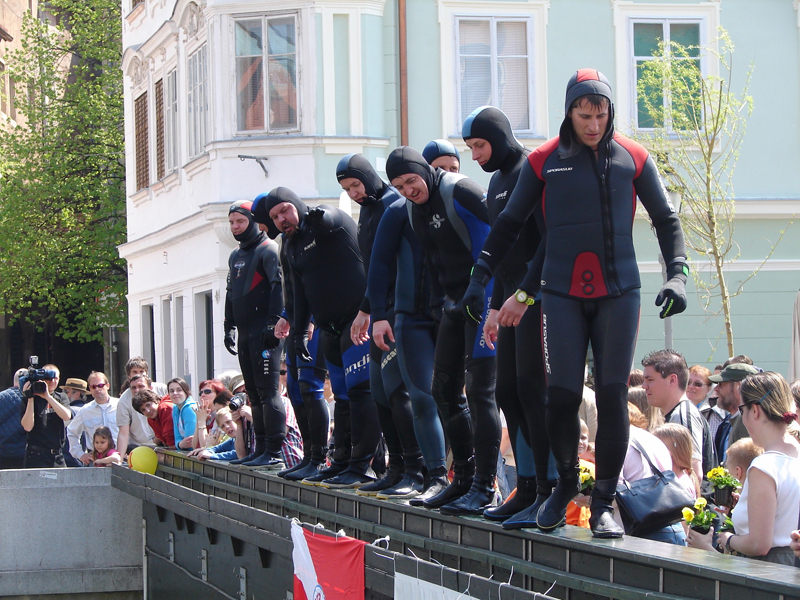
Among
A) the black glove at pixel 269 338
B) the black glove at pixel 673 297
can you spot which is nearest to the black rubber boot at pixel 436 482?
the black glove at pixel 673 297

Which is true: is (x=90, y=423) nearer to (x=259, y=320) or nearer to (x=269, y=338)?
(x=259, y=320)

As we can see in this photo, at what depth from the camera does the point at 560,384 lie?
17.4 feet

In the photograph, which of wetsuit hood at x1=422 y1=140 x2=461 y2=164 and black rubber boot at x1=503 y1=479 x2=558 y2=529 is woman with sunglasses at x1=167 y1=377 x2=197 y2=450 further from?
black rubber boot at x1=503 y1=479 x2=558 y2=529

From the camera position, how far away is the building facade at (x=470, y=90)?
1989cm

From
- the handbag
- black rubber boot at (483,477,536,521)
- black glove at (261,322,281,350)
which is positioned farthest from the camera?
black glove at (261,322,281,350)

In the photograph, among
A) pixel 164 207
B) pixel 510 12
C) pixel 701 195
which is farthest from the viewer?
pixel 164 207

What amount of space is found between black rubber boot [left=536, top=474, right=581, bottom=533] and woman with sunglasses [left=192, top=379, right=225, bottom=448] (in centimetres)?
680

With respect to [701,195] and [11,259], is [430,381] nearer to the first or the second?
[701,195]

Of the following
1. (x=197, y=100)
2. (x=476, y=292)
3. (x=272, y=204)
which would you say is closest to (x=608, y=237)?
(x=476, y=292)

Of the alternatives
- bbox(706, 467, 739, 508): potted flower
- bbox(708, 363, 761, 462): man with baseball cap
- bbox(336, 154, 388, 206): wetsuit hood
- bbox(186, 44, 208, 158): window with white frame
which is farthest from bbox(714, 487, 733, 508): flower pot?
bbox(186, 44, 208, 158): window with white frame

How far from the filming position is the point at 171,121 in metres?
24.4

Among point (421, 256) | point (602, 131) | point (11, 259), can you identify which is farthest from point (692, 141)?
point (11, 259)

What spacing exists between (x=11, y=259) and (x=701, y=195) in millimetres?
20111

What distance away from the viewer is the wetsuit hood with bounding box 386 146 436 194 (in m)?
6.57
